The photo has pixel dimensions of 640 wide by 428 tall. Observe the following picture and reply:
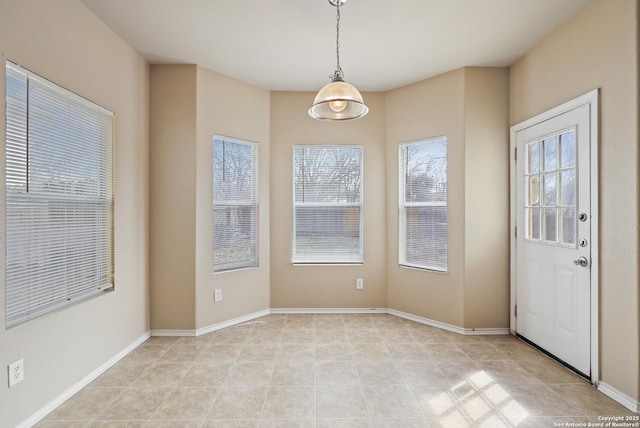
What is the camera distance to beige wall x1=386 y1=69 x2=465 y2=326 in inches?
134

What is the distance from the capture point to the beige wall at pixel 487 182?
3.35 metres

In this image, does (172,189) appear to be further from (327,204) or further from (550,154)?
(550,154)

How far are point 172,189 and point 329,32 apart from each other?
2148 mm

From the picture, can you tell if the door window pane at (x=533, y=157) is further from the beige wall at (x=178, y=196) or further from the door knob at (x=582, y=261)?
the beige wall at (x=178, y=196)

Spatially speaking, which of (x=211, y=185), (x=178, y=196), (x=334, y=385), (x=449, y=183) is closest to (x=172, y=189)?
(x=178, y=196)

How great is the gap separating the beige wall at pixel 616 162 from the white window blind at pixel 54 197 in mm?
3773

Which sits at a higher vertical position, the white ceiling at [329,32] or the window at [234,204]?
the white ceiling at [329,32]

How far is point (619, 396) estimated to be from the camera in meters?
2.12

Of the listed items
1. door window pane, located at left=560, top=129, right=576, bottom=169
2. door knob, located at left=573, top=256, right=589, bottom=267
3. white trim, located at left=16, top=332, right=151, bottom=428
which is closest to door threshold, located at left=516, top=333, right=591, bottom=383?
door knob, located at left=573, top=256, right=589, bottom=267

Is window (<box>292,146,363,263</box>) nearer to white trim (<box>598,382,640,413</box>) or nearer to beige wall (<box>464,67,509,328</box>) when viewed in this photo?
beige wall (<box>464,67,509,328</box>)

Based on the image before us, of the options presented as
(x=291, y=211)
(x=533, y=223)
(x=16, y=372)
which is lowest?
(x=16, y=372)

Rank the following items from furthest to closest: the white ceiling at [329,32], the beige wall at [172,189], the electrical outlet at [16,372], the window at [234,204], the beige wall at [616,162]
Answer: the window at [234,204], the beige wall at [172,189], the white ceiling at [329,32], the beige wall at [616,162], the electrical outlet at [16,372]

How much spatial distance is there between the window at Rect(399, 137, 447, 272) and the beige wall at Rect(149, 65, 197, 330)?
2440 millimetres

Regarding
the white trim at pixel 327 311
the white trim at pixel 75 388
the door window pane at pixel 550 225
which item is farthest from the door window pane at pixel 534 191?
the white trim at pixel 75 388
